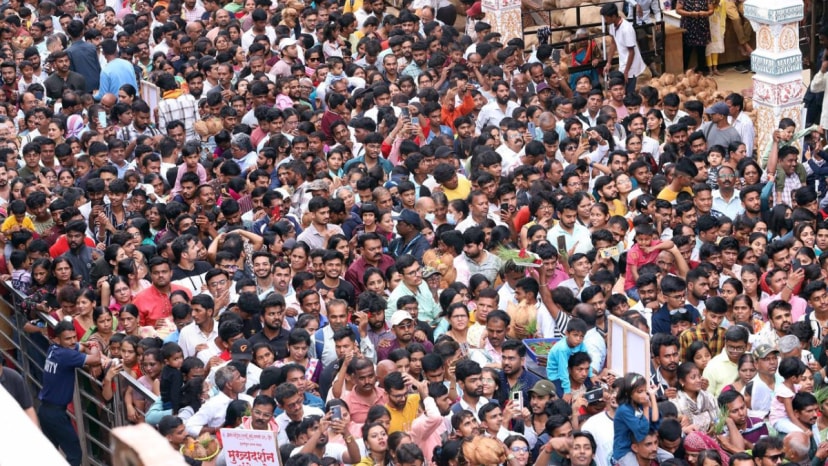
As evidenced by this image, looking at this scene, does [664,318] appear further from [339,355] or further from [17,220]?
[17,220]

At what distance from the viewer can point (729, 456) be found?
7539mm

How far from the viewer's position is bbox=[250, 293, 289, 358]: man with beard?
345 inches

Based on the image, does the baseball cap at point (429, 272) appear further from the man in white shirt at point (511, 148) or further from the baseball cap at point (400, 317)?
the man in white shirt at point (511, 148)

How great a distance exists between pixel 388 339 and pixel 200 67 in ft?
25.0

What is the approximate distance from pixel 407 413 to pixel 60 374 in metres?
2.27

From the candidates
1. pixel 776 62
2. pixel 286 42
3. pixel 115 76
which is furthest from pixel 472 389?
pixel 286 42

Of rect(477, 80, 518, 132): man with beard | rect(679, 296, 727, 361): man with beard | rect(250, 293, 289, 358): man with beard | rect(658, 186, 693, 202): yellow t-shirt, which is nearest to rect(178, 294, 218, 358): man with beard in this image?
rect(250, 293, 289, 358): man with beard

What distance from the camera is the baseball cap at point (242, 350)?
27.7 ft

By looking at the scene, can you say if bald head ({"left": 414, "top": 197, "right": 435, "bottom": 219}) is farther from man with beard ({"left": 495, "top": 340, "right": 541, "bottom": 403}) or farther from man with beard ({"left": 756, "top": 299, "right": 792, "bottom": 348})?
man with beard ({"left": 756, "top": 299, "right": 792, "bottom": 348})

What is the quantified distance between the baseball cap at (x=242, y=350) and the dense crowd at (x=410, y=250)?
0.05 ft

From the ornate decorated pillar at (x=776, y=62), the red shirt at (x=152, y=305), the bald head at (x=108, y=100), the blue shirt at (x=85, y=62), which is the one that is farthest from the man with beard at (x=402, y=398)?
the blue shirt at (x=85, y=62)

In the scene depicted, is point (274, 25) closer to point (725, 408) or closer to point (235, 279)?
point (235, 279)

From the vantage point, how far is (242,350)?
8492mm

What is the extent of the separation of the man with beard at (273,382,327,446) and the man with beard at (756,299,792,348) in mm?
3131
